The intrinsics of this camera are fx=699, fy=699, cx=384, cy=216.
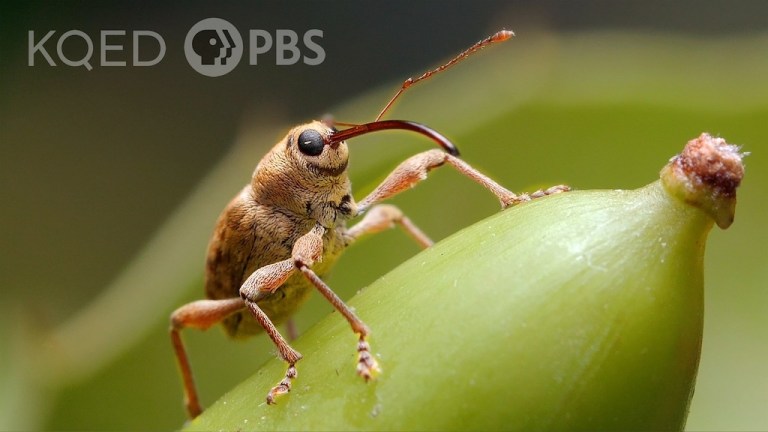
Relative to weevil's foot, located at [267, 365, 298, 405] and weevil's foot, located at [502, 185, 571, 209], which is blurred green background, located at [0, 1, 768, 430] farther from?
weevil's foot, located at [267, 365, 298, 405]

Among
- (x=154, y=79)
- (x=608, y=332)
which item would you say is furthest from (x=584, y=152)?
(x=154, y=79)

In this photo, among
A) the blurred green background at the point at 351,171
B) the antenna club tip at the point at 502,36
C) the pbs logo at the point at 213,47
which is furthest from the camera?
the pbs logo at the point at 213,47

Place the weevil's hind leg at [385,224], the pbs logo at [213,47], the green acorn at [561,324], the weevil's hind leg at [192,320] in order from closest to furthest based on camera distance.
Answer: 1. the green acorn at [561,324]
2. the weevil's hind leg at [192,320]
3. the weevil's hind leg at [385,224]
4. the pbs logo at [213,47]

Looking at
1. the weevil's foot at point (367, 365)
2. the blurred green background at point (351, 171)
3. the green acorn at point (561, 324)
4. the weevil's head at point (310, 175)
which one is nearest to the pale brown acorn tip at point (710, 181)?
the green acorn at point (561, 324)

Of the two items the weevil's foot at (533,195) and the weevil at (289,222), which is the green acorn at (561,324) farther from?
the weevil at (289,222)

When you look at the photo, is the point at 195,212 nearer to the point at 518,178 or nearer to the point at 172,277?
the point at 172,277

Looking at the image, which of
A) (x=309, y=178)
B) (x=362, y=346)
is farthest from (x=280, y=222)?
(x=362, y=346)
